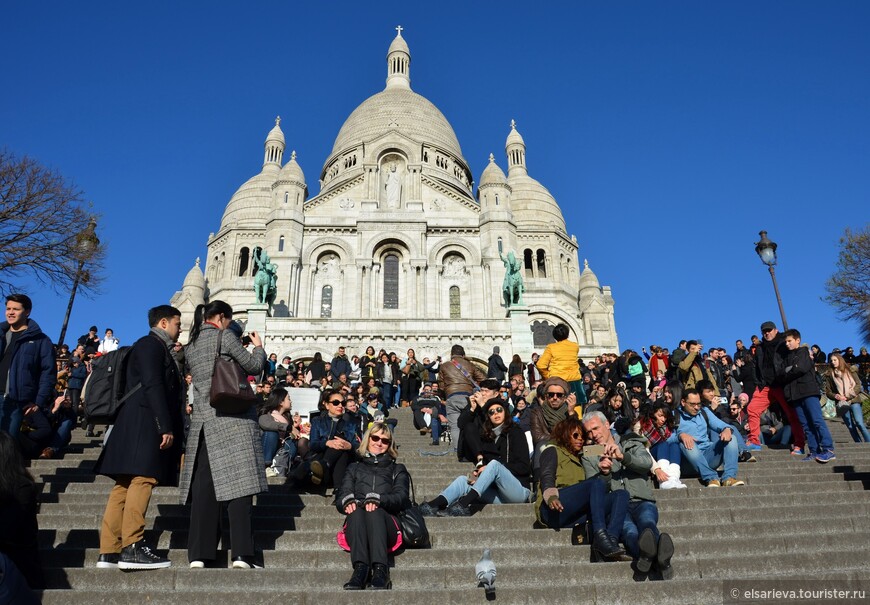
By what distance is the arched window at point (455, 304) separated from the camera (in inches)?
1272

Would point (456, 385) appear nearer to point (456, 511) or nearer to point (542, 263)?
point (456, 511)

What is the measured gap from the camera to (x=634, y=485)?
5.80 m

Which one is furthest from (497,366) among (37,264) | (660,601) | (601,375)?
(37,264)

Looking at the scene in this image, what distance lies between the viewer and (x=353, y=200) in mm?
35062

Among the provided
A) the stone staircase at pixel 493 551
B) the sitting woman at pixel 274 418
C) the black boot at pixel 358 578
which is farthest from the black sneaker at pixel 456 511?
the sitting woman at pixel 274 418

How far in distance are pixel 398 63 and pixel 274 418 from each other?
177ft

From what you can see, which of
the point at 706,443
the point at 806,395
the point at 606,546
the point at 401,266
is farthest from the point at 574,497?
the point at 401,266

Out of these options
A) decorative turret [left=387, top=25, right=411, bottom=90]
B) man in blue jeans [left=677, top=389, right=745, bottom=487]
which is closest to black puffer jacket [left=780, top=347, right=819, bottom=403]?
man in blue jeans [left=677, top=389, right=745, bottom=487]

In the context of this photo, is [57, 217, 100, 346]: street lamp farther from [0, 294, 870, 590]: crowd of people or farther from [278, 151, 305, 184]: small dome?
[278, 151, 305, 184]: small dome

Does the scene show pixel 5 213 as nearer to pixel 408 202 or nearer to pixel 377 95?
pixel 408 202

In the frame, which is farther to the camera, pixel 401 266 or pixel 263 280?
pixel 401 266

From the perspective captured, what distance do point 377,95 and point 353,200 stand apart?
20480 millimetres

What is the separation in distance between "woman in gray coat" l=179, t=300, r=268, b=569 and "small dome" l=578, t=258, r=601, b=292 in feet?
125

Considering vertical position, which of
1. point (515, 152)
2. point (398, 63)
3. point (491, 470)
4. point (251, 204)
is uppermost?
point (398, 63)
